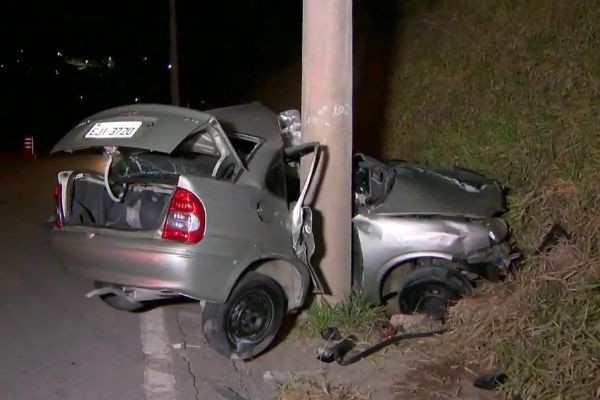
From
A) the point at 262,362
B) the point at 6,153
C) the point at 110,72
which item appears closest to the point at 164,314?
the point at 262,362

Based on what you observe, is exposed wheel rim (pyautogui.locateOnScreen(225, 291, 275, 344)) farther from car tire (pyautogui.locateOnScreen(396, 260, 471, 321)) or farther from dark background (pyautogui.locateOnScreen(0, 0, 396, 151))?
dark background (pyautogui.locateOnScreen(0, 0, 396, 151))

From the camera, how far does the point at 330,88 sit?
564cm

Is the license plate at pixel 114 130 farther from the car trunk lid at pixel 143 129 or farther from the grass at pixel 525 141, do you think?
the grass at pixel 525 141

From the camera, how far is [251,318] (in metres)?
5.16

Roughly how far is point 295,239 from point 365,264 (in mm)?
832

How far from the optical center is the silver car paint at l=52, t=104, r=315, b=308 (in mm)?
4691

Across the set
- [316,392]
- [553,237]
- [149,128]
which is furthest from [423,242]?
[149,128]

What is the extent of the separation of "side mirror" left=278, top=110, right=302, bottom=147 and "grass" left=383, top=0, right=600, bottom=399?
2105 mm

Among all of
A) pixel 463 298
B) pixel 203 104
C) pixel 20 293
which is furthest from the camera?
pixel 203 104

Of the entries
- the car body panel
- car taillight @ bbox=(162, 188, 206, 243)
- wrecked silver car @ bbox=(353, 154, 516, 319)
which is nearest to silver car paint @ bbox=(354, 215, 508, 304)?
wrecked silver car @ bbox=(353, 154, 516, 319)

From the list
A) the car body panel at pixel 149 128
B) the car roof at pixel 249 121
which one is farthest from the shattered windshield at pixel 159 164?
the car body panel at pixel 149 128

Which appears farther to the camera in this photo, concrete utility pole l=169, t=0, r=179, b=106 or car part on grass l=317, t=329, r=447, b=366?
concrete utility pole l=169, t=0, r=179, b=106

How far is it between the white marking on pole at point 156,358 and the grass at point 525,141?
2.07 meters

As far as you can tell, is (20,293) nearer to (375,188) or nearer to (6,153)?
(375,188)
